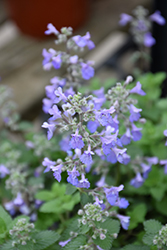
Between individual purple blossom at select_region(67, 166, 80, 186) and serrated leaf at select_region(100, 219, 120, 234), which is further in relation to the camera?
serrated leaf at select_region(100, 219, 120, 234)

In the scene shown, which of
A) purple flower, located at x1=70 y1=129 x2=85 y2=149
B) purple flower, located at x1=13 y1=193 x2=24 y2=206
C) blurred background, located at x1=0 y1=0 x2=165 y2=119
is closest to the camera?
purple flower, located at x1=70 y1=129 x2=85 y2=149

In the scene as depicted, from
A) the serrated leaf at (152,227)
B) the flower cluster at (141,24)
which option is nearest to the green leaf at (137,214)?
the serrated leaf at (152,227)

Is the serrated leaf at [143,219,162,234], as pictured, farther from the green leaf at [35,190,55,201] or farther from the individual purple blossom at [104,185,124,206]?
the green leaf at [35,190,55,201]

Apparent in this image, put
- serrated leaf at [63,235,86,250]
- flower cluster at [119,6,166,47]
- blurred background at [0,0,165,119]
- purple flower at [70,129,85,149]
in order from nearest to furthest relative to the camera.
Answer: purple flower at [70,129,85,149]
serrated leaf at [63,235,86,250]
flower cluster at [119,6,166,47]
blurred background at [0,0,165,119]

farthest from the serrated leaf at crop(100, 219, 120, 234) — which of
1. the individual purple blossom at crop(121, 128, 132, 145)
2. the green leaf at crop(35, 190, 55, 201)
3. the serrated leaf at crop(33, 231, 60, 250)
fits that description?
the green leaf at crop(35, 190, 55, 201)

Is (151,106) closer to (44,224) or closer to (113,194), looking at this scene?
(44,224)

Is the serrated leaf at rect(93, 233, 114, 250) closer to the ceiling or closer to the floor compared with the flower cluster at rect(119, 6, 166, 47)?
closer to the floor

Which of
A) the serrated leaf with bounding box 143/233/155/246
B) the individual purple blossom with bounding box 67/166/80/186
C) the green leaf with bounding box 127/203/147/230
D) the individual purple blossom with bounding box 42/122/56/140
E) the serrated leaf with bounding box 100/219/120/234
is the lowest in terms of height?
the serrated leaf with bounding box 143/233/155/246
